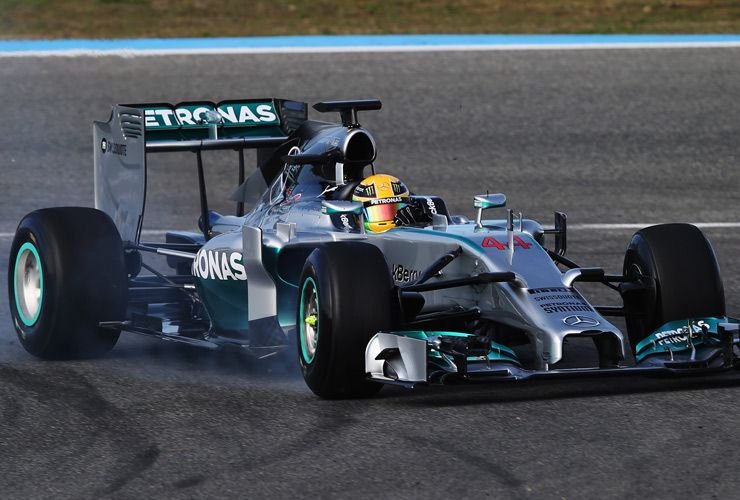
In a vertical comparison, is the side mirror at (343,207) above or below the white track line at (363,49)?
below

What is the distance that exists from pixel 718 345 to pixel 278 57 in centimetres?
1447

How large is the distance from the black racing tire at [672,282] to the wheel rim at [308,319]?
175 centimetres

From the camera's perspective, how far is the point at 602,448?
20.0 ft

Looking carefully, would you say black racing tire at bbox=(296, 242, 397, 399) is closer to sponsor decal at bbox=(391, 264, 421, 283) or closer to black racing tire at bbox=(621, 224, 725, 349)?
sponsor decal at bbox=(391, 264, 421, 283)

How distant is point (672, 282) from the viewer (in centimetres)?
754

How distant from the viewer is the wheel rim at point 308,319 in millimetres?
7191

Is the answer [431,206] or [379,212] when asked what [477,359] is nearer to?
[379,212]

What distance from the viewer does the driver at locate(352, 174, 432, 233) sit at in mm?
8062

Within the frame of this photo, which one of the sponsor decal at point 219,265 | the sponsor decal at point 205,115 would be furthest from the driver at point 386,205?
the sponsor decal at point 205,115

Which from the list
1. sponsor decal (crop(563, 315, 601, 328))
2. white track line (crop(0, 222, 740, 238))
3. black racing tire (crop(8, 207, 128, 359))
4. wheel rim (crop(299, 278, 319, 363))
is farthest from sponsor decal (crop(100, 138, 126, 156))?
white track line (crop(0, 222, 740, 238))

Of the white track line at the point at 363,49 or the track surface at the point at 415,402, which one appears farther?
the white track line at the point at 363,49

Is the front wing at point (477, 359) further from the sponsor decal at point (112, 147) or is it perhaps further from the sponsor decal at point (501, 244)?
the sponsor decal at point (112, 147)

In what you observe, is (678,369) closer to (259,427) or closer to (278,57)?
(259,427)

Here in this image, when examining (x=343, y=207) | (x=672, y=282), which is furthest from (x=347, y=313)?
(x=672, y=282)
